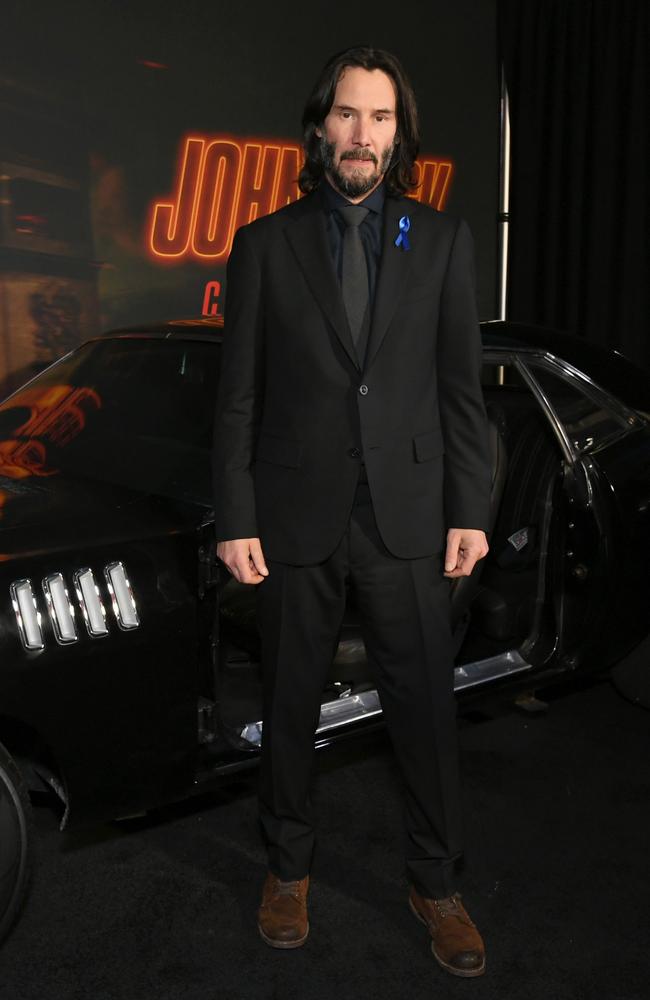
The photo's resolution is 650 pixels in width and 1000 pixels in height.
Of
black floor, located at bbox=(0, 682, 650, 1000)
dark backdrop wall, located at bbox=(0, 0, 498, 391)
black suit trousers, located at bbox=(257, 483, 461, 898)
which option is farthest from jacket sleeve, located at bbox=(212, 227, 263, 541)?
dark backdrop wall, located at bbox=(0, 0, 498, 391)

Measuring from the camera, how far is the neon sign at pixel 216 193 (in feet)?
16.3

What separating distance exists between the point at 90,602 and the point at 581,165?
4829 millimetres

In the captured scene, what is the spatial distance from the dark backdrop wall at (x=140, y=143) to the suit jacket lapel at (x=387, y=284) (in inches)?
119

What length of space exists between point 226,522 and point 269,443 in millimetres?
167

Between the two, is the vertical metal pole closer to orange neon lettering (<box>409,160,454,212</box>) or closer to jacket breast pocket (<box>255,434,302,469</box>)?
orange neon lettering (<box>409,160,454,212</box>)

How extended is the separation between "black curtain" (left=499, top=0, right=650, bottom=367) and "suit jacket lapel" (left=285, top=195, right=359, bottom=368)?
405 cm

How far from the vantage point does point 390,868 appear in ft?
7.77

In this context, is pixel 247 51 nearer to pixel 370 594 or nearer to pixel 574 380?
pixel 574 380

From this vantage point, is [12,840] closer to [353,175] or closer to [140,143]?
[353,175]

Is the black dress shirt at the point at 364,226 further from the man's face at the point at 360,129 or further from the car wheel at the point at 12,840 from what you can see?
the car wheel at the point at 12,840

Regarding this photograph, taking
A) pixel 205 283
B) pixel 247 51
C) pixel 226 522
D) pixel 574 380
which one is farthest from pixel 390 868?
pixel 247 51

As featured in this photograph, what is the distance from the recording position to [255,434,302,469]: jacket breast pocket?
1.92m

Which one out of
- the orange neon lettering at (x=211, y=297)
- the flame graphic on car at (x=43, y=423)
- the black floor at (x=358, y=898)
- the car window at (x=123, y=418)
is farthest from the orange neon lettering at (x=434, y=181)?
the black floor at (x=358, y=898)

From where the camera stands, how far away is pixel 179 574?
6.68 ft
